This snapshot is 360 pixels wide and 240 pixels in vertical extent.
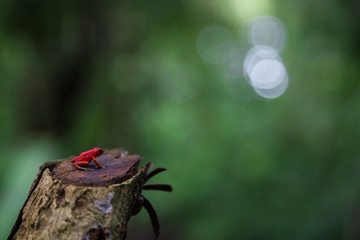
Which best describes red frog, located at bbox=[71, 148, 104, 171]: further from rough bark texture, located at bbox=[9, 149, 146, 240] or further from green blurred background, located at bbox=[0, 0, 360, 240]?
green blurred background, located at bbox=[0, 0, 360, 240]

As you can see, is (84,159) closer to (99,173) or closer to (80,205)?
(99,173)

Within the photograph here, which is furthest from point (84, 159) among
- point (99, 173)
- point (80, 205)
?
point (80, 205)

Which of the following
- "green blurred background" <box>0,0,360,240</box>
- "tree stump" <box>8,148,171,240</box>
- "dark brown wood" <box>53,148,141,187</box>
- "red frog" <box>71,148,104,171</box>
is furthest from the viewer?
"green blurred background" <box>0,0,360,240</box>

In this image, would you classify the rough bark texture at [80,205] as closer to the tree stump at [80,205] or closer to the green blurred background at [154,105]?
the tree stump at [80,205]

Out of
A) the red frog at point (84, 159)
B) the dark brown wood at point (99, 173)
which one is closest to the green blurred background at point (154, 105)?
the red frog at point (84, 159)

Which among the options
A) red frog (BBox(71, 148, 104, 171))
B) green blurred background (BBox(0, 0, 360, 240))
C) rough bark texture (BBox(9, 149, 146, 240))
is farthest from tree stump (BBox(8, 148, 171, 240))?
green blurred background (BBox(0, 0, 360, 240))

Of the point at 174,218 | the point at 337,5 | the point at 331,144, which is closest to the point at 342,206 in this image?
the point at 331,144

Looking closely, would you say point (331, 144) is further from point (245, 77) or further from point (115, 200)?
point (245, 77)
